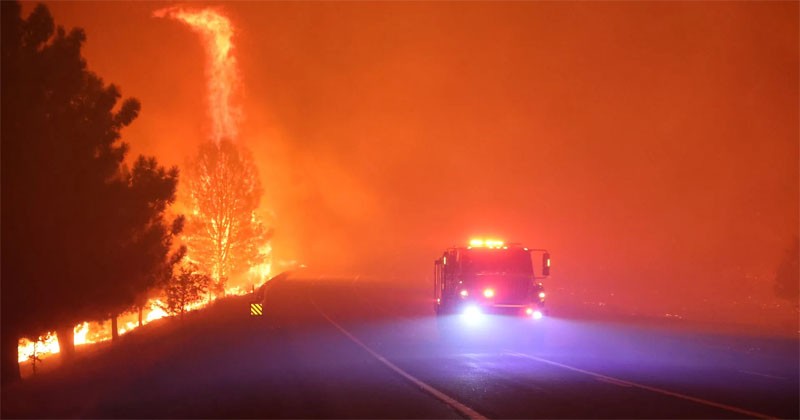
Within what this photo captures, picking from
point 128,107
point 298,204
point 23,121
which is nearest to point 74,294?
point 23,121

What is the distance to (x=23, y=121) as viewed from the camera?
1794cm

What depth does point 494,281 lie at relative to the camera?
29.9 m

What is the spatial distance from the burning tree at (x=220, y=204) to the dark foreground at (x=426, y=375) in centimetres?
3455

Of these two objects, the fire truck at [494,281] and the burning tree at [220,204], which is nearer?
the fire truck at [494,281]

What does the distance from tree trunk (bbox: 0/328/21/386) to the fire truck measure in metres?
15.6

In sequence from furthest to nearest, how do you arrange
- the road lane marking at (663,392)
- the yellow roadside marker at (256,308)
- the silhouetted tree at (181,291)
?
the silhouetted tree at (181,291), the yellow roadside marker at (256,308), the road lane marking at (663,392)

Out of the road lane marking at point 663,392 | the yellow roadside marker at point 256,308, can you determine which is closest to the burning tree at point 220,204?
the yellow roadside marker at point 256,308

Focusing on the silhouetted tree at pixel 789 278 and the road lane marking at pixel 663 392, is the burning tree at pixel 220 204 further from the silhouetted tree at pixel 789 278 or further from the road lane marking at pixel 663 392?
the road lane marking at pixel 663 392

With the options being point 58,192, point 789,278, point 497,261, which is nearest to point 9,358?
point 58,192

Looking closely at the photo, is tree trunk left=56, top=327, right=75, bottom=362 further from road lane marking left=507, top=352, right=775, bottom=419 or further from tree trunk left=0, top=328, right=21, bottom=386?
road lane marking left=507, top=352, right=775, bottom=419

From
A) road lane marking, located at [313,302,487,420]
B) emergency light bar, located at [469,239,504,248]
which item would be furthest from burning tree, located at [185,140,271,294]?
road lane marking, located at [313,302,487,420]

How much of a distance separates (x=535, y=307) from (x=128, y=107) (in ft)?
50.6

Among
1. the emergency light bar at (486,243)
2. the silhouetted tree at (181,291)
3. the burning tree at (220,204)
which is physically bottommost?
the silhouetted tree at (181,291)

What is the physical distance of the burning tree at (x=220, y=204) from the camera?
6281 centimetres
